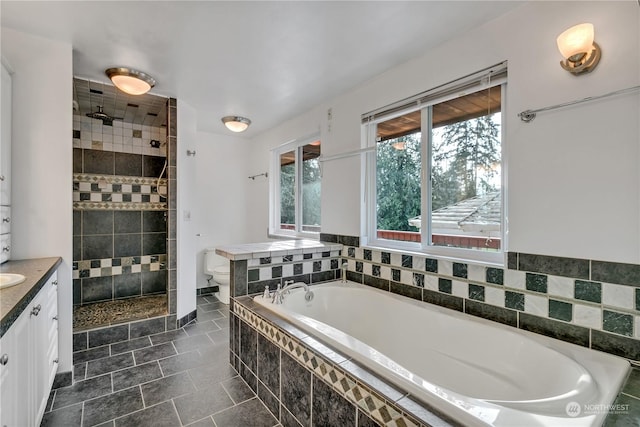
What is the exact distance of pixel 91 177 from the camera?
3.37m

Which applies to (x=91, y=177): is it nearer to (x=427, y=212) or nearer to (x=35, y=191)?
(x=35, y=191)

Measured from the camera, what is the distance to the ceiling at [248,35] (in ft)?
5.44

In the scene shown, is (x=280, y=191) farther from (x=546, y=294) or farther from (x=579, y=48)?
(x=579, y=48)

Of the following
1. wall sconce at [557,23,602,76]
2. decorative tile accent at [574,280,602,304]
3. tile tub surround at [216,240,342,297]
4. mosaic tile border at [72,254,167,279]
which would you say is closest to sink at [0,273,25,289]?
tile tub surround at [216,240,342,297]

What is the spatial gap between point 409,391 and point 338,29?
1.97m

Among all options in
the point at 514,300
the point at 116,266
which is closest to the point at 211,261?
the point at 116,266

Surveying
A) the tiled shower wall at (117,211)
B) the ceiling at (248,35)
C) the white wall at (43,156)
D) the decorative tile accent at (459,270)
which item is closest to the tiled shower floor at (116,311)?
the tiled shower wall at (117,211)

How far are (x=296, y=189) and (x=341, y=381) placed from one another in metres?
2.81

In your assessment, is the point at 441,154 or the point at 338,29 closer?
the point at 338,29

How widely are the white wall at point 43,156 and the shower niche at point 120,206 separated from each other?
37.4 inches

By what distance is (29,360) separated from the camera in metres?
1.33

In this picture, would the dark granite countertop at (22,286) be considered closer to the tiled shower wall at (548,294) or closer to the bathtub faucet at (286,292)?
the bathtub faucet at (286,292)

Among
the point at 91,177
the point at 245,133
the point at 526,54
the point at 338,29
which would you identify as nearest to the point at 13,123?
the point at 91,177

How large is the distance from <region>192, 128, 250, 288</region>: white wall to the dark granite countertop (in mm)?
2217
